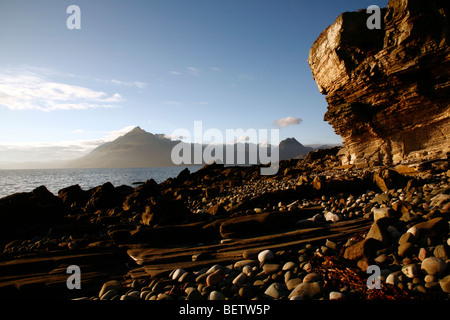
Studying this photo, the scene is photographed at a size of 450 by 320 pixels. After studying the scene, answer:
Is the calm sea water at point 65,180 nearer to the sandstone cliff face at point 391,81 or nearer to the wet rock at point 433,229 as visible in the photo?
the sandstone cliff face at point 391,81

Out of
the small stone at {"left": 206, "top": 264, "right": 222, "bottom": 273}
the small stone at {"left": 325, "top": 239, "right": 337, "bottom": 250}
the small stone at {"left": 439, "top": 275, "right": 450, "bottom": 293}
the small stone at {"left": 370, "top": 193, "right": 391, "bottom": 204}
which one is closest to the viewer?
the small stone at {"left": 439, "top": 275, "right": 450, "bottom": 293}

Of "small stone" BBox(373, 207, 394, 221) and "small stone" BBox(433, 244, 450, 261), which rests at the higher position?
"small stone" BBox(373, 207, 394, 221)

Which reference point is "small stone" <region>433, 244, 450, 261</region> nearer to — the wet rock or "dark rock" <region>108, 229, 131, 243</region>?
the wet rock

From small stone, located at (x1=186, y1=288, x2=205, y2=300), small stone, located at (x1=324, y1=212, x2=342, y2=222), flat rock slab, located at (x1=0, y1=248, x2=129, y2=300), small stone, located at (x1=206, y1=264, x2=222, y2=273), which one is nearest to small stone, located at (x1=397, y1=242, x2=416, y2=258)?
small stone, located at (x1=324, y1=212, x2=342, y2=222)

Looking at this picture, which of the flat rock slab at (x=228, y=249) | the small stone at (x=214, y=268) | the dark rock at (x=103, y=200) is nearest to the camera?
the small stone at (x=214, y=268)

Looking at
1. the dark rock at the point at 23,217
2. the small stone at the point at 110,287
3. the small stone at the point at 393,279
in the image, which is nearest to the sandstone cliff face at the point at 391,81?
the small stone at the point at 393,279

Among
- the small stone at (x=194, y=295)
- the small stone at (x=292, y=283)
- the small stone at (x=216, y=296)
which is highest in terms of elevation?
the small stone at (x=292, y=283)

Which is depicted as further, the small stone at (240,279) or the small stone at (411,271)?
the small stone at (240,279)

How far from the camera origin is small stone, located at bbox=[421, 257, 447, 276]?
9.34 ft

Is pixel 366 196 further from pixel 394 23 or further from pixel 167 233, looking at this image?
pixel 394 23

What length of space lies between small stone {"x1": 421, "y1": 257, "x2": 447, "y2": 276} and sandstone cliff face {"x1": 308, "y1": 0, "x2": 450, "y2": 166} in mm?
14631

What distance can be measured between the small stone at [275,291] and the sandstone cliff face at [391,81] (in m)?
15.8

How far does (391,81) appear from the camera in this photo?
15.3 meters

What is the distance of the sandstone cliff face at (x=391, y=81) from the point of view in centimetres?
1361
